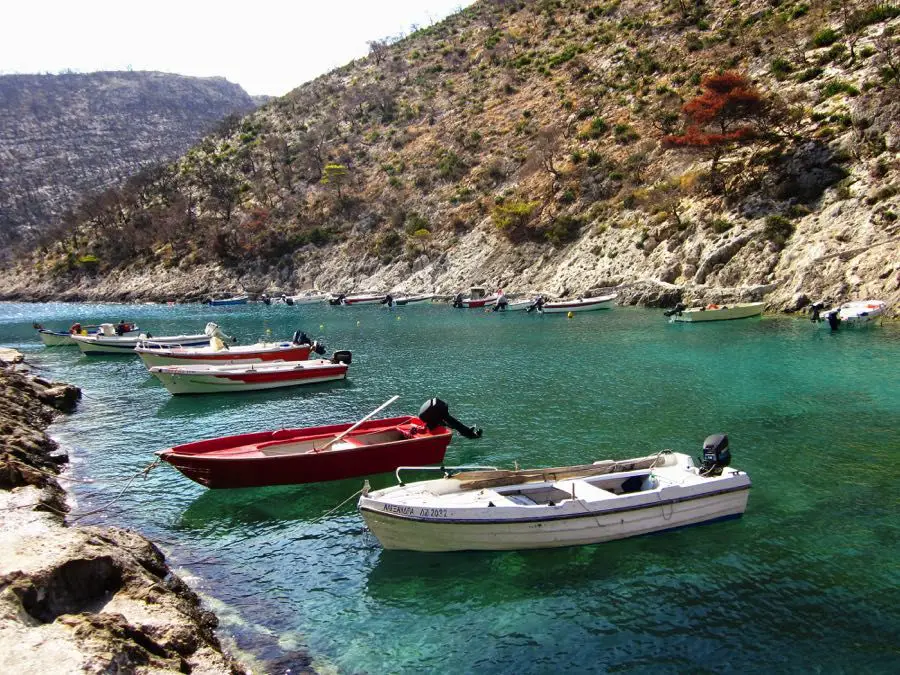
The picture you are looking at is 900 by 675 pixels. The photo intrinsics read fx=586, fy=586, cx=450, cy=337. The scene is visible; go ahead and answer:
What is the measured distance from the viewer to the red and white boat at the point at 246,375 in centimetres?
3058

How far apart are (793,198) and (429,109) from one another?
8176 centimetres

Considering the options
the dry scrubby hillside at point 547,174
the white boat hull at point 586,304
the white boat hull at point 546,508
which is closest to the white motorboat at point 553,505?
the white boat hull at point 546,508

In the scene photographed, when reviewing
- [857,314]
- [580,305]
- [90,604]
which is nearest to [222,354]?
[90,604]

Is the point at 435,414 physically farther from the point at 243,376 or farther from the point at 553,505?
the point at 243,376

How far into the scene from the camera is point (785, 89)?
62594mm

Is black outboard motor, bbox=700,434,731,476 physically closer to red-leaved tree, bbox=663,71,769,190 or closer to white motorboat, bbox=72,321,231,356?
white motorboat, bbox=72,321,231,356

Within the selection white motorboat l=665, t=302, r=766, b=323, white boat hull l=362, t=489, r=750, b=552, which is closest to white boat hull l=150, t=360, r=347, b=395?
white boat hull l=362, t=489, r=750, b=552

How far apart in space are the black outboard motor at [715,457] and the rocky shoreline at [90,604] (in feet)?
35.8

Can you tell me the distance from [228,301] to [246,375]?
220 feet

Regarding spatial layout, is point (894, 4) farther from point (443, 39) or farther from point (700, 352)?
point (443, 39)

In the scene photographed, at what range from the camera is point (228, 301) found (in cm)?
9331

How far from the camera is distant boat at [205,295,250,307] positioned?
92875 mm

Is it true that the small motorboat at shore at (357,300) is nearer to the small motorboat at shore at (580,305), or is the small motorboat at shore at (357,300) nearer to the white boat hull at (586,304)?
the small motorboat at shore at (580,305)

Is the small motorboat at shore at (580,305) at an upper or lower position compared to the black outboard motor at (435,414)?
upper
